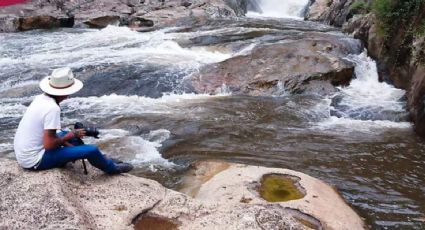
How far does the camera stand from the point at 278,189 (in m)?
5.70

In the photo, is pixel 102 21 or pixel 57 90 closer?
pixel 57 90

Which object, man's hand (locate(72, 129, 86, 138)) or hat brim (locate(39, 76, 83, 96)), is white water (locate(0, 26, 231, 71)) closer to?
man's hand (locate(72, 129, 86, 138))

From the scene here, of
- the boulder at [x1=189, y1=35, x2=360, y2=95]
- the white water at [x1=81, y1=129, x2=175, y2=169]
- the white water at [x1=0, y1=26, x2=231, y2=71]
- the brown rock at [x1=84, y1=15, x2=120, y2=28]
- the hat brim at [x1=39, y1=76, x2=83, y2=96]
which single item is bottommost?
the brown rock at [x1=84, y1=15, x2=120, y2=28]

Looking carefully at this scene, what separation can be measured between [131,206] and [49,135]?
1048 mm

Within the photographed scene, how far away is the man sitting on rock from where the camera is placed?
4.73 metres

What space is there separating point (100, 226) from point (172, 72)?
321 inches

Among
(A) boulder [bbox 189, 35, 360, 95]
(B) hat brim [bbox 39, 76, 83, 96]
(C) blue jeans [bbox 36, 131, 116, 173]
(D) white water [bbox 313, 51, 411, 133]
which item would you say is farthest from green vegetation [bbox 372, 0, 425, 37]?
(B) hat brim [bbox 39, 76, 83, 96]

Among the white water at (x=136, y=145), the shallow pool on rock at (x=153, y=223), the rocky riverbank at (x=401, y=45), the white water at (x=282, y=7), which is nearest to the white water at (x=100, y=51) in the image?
the rocky riverbank at (x=401, y=45)

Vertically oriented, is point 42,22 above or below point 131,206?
below

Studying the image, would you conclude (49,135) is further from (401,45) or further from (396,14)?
(396,14)

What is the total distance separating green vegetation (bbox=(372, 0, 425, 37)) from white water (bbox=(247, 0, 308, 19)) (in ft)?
58.7

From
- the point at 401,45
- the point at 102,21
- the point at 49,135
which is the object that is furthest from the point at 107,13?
the point at 49,135

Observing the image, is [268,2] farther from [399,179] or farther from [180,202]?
[180,202]

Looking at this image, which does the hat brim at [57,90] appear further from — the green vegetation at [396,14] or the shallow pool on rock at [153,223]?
the green vegetation at [396,14]
